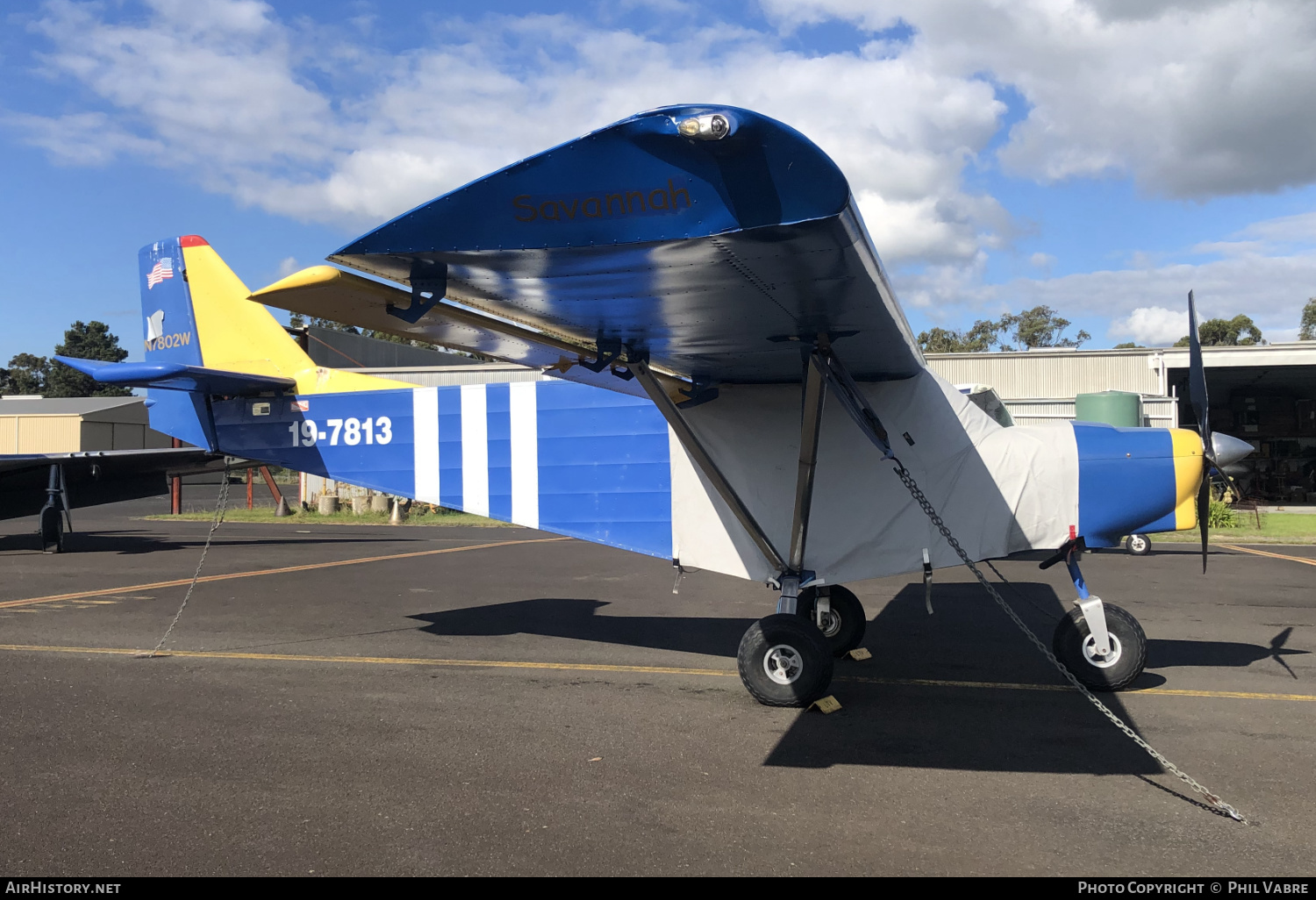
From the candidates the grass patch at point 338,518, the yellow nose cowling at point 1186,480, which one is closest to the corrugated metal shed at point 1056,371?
the grass patch at point 338,518

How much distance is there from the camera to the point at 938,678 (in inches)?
254

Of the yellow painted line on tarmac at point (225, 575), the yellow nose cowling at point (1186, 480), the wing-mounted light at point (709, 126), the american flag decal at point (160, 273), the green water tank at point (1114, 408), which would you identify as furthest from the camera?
the green water tank at point (1114, 408)

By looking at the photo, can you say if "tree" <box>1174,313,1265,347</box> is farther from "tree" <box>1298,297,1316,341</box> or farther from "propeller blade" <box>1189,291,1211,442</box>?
"propeller blade" <box>1189,291,1211,442</box>

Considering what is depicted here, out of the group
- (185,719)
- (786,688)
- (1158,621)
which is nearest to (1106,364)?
(1158,621)

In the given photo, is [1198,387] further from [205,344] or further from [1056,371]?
[1056,371]

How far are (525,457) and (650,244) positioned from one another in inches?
182

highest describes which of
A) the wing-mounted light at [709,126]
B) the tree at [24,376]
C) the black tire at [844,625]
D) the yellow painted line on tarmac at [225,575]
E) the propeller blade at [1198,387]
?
the tree at [24,376]

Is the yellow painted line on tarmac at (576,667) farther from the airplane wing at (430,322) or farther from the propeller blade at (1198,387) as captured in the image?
the airplane wing at (430,322)

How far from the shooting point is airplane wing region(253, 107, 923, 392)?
8.82 ft

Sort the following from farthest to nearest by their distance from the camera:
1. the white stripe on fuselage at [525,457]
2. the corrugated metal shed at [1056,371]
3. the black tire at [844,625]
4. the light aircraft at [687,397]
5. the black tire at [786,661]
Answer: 1. the corrugated metal shed at [1056,371]
2. the white stripe on fuselage at [525,457]
3. the black tire at [844,625]
4. the black tire at [786,661]
5. the light aircraft at [687,397]

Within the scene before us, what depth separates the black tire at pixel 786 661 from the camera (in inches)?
216

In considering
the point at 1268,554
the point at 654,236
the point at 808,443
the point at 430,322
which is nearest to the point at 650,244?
Result: the point at 654,236

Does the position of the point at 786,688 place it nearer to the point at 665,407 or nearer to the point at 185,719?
the point at 665,407

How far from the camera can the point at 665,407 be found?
18.3 feet
